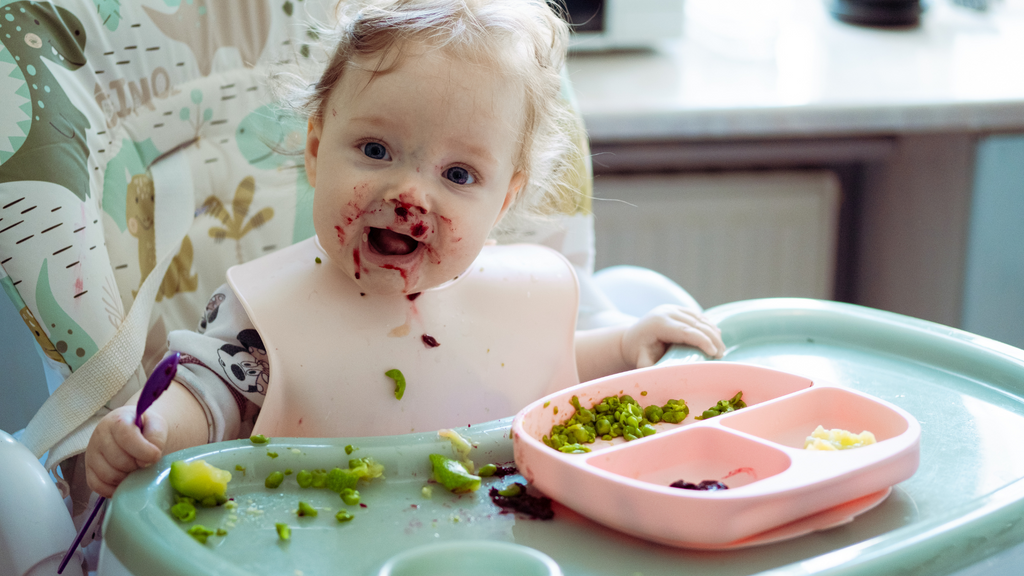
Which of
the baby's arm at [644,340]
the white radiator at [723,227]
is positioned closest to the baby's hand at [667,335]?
the baby's arm at [644,340]

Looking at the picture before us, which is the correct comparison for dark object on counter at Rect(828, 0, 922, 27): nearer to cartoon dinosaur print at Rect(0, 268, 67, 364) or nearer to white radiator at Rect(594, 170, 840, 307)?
white radiator at Rect(594, 170, 840, 307)

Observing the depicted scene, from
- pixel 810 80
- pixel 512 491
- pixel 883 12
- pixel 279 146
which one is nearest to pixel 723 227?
pixel 810 80

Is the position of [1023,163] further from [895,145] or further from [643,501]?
[643,501]

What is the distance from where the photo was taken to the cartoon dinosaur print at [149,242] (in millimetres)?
895

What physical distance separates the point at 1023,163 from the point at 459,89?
4.47 feet

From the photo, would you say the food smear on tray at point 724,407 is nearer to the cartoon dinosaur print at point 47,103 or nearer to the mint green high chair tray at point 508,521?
the mint green high chair tray at point 508,521

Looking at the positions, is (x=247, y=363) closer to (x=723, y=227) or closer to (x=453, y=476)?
(x=453, y=476)

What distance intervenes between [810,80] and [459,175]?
115 centimetres

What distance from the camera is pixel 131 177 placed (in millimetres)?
899

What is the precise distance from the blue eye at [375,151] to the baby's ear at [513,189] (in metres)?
0.14

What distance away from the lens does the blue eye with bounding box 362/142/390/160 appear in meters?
0.77

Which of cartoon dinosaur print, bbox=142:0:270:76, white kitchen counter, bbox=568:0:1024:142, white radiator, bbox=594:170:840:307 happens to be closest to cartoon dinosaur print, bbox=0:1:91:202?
cartoon dinosaur print, bbox=142:0:270:76

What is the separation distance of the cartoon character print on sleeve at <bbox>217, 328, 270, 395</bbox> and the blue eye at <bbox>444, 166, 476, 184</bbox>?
0.24 metres

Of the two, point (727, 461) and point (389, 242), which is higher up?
point (389, 242)
